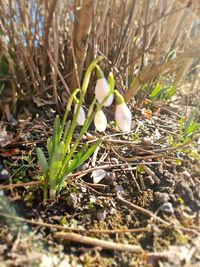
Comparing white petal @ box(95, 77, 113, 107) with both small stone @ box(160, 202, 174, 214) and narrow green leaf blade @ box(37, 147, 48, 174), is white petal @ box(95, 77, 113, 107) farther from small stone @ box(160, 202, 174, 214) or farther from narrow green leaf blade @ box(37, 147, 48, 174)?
small stone @ box(160, 202, 174, 214)

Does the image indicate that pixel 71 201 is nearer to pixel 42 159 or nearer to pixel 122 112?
pixel 42 159

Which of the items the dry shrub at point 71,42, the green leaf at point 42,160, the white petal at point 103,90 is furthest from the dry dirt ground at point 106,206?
the white petal at point 103,90

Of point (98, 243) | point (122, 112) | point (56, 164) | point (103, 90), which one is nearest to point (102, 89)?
point (103, 90)

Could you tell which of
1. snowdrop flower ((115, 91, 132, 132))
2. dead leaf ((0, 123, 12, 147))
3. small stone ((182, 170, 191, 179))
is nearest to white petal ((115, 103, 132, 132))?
snowdrop flower ((115, 91, 132, 132))

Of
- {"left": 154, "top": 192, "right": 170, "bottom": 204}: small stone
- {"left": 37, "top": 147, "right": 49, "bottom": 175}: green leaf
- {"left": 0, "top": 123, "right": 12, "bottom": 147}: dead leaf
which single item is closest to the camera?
{"left": 37, "top": 147, "right": 49, "bottom": 175}: green leaf

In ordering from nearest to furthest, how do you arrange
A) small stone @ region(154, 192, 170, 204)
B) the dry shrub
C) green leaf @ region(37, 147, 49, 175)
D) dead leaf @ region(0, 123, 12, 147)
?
green leaf @ region(37, 147, 49, 175) < small stone @ region(154, 192, 170, 204) < dead leaf @ region(0, 123, 12, 147) < the dry shrub

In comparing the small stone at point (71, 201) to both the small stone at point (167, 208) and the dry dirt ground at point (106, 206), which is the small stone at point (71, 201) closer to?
the dry dirt ground at point (106, 206)

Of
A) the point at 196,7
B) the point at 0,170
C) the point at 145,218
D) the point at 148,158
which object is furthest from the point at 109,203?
the point at 196,7
